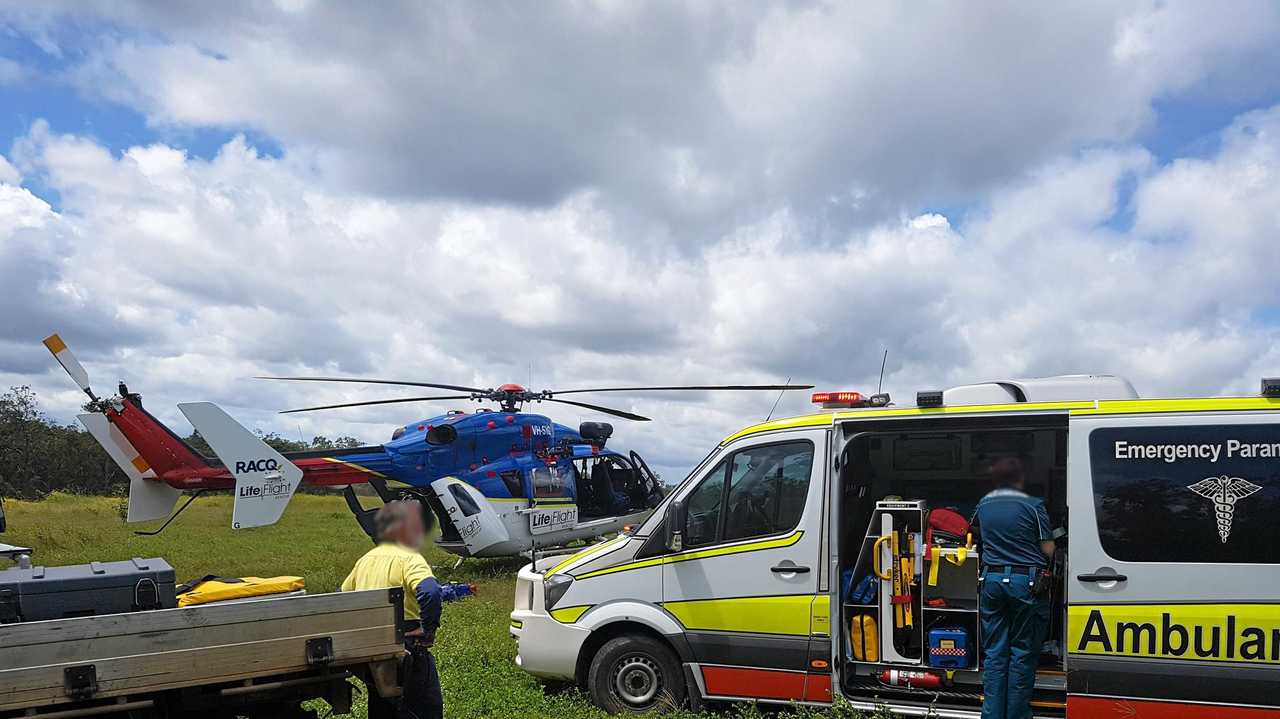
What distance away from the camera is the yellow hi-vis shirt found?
5.36 metres

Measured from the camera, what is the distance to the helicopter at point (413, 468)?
47.7 feet

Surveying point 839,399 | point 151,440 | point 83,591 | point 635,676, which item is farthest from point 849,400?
point 151,440

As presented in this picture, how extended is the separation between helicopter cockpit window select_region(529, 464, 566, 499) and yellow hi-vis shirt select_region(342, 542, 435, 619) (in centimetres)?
1086

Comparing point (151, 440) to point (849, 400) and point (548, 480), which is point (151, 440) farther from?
point (849, 400)

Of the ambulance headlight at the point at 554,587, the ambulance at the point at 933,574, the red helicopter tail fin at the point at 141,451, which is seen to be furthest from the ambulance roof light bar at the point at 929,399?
the red helicopter tail fin at the point at 141,451

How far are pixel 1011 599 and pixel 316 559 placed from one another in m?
15.2

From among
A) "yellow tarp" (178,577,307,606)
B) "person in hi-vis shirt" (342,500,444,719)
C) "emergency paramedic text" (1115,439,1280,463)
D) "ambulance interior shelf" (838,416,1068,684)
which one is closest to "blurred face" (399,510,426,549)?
"person in hi-vis shirt" (342,500,444,719)

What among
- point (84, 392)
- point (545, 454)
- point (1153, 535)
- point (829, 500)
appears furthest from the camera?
point (545, 454)

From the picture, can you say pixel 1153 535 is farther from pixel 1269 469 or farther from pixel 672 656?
pixel 672 656

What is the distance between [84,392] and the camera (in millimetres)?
14242

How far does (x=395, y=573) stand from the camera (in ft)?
17.6

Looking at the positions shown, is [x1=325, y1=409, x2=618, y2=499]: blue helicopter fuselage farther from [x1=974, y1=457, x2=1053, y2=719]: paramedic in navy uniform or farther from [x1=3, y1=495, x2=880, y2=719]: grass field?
[x1=974, y1=457, x2=1053, y2=719]: paramedic in navy uniform

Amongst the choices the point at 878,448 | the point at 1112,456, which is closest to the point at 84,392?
the point at 878,448

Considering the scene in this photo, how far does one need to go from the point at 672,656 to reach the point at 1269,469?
401 centimetres
